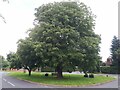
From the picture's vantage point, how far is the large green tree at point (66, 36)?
3008cm

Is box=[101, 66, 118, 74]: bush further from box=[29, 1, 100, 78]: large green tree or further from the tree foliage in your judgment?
the tree foliage

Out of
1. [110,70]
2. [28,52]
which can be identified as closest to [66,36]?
[28,52]

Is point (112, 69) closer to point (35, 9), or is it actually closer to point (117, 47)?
point (117, 47)

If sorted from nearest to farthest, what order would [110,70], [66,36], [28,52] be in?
[66,36] < [28,52] < [110,70]

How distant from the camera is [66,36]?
3073cm

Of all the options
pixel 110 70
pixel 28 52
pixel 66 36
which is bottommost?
pixel 110 70

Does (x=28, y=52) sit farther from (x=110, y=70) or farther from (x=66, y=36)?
(x=110, y=70)

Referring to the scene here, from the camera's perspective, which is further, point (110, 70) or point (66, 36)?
point (110, 70)

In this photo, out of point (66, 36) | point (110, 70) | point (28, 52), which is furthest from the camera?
point (110, 70)

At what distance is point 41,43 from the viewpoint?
100 ft

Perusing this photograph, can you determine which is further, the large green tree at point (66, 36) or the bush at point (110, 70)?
the bush at point (110, 70)

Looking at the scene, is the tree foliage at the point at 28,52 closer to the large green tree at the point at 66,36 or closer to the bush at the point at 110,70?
the large green tree at the point at 66,36

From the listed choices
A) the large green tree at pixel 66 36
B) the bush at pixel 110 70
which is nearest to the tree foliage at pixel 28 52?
the large green tree at pixel 66 36

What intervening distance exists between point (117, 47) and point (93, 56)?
35.1 meters
